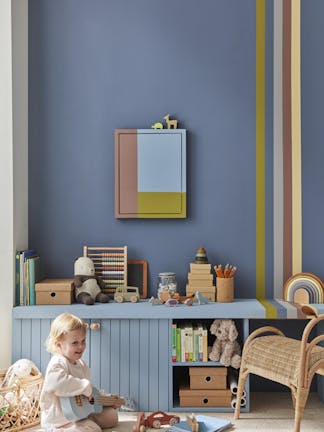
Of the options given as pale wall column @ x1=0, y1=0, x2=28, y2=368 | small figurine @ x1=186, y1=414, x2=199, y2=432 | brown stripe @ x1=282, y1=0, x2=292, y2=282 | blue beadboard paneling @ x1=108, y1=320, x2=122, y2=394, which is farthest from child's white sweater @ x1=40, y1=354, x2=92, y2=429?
brown stripe @ x1=282, y1=0, x2=292, y2=282

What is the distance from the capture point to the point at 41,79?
3508 millimetres

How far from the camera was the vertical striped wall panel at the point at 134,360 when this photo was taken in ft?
10.2

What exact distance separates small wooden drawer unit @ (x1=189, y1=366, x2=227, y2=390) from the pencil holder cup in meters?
0.38

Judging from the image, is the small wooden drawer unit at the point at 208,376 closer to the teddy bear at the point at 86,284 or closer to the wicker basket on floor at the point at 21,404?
the teddy bear at the point at 86,284

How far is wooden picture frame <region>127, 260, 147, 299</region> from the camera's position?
3484mm

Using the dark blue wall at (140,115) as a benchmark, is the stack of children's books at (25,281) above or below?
→ below

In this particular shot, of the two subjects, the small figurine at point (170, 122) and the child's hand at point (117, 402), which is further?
the small figurine at point (170, 122)

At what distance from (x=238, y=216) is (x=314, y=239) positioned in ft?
1.55

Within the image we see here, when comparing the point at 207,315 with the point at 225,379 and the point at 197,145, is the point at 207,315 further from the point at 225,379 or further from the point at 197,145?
the point at 197,145

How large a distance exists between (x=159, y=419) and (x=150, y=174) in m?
1.37

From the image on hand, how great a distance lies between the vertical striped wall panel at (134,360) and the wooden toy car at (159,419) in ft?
0.62

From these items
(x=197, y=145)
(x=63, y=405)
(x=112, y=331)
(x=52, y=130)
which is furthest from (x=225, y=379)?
(x=52, y=130)

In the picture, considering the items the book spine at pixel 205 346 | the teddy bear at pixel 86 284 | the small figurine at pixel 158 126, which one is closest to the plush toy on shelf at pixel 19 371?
the teddy bear at pixel 86 284

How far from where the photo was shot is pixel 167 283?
337 cm
